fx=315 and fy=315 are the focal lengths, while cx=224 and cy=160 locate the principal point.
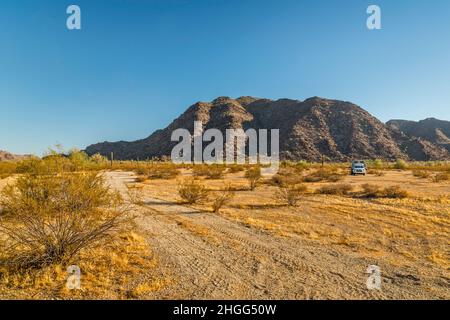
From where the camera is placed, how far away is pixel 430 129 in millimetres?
119375

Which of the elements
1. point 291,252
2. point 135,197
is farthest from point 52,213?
point 291,252

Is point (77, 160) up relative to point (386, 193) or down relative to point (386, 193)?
up

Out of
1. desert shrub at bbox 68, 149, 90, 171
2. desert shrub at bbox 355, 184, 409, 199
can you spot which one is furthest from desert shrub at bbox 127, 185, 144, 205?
desert shrub at bbox 355, 184, 409, 199

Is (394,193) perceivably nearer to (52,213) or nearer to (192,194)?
(192,194)

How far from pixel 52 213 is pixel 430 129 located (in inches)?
5491

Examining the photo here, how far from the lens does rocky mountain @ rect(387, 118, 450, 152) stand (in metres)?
109

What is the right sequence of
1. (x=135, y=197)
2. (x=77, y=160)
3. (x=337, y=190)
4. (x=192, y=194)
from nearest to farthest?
(x=77, y=160) → (x=135, y=197) → (x=192, y=194) → (x=337, y=190)

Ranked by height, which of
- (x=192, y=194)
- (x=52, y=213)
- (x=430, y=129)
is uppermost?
(x=430, y=129)

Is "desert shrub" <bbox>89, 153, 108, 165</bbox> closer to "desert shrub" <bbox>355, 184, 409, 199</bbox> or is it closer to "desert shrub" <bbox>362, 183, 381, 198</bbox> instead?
"desert shrub" <bbox>355, 184, 409, 199</bbox>

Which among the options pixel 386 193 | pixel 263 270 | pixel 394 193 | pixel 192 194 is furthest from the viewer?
pixel 386 193

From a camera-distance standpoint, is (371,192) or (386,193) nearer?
(386,193)

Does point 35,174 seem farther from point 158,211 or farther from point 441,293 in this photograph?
point 441,293

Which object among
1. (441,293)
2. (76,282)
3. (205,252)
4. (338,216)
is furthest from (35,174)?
(338,216)

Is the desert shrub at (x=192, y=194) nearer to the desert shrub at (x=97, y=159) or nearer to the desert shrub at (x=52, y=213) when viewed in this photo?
the desert shrub at (x=97, y=159)
